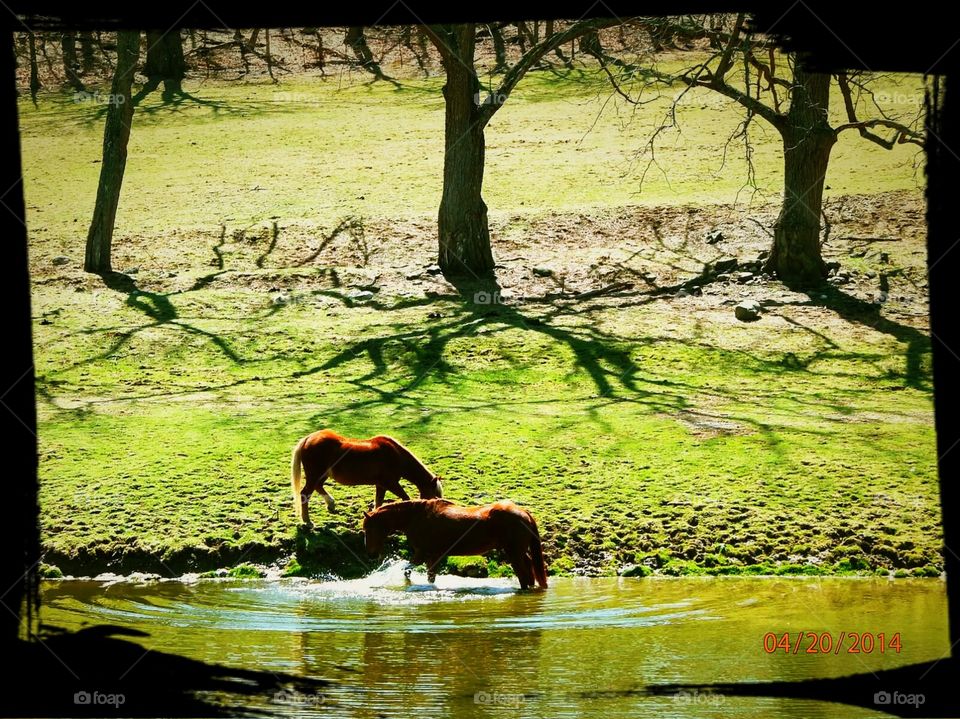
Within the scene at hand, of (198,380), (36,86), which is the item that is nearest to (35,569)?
(198,380)

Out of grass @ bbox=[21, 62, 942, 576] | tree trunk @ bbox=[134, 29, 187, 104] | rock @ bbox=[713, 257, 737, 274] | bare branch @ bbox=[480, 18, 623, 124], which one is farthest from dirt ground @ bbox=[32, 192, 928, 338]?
tree trunk @ bbox=[134, 29, 187, 104]

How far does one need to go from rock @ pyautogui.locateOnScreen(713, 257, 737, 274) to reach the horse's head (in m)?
11.9

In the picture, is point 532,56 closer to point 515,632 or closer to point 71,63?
point 515,632

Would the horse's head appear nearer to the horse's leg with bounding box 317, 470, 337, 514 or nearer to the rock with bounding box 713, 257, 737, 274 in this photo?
the horse's leg with bounding box 317, 470, 337, 514

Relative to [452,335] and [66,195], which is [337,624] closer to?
[452,335]

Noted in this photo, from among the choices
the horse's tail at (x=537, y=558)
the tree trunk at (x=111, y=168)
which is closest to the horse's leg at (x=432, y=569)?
the horse's tail at (x=537, y=558)

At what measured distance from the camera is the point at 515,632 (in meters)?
7.59

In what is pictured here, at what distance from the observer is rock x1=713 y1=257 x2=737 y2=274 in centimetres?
1986

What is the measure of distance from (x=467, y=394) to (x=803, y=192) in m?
7.92

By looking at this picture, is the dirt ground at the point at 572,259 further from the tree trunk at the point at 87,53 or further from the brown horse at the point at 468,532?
the tree trunk at the point at 87,53

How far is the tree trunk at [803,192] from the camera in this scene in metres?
18.7

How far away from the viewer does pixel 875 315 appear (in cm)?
1764

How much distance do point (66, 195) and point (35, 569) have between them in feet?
81.0

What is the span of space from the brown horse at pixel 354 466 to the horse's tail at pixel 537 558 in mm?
1323
